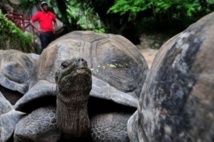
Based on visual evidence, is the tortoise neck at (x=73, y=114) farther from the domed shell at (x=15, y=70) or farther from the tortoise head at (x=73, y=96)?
the domed shell at (x=15, y=70)

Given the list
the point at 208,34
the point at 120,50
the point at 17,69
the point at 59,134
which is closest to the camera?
the point at 208,34

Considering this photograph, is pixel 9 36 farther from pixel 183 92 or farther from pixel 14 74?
pixel 183 92

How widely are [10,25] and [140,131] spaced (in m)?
6.15

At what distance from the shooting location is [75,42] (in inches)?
128

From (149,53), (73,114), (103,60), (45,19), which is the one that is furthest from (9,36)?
(73,114)

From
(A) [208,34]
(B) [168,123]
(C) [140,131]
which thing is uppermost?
(A) [208,34]

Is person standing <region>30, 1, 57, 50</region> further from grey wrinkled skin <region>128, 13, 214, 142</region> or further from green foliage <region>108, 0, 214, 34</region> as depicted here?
grey wrinkled skin <region>128, 13, 214, 142</region>

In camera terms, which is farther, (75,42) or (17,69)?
(17,69)

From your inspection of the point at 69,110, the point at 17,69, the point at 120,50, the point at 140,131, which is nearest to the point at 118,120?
the point at 69,110

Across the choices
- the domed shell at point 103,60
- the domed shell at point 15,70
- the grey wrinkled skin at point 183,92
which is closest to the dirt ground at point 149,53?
the domed shell at point 15,70

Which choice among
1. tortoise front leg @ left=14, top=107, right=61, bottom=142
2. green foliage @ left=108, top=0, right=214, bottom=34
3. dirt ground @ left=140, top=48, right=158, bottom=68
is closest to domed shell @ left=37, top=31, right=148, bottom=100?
tortoise front leg @ left=14, top=107, right=61, bottom=142

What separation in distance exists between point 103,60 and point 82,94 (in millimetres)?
525

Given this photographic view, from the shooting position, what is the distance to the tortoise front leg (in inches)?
114

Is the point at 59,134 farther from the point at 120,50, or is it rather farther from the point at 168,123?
the point at 168,123
